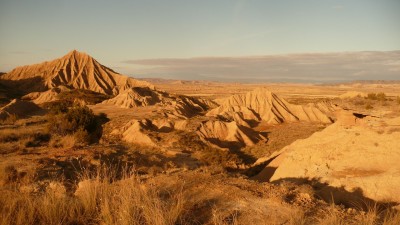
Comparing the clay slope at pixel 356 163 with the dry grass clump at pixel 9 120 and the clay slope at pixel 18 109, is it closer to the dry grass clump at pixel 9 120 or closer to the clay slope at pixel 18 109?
the dry grass clump at pixel 9 120

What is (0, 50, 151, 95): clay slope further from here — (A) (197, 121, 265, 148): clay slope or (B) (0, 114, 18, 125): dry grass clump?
(A) (197, 121, 265, 148): clay slope

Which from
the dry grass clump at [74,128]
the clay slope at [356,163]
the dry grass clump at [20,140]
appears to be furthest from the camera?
the dry grass clump at [74,128]

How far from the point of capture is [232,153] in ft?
77.3

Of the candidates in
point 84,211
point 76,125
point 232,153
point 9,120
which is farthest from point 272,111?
point 84,211

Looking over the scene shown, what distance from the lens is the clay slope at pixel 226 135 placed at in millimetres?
27155

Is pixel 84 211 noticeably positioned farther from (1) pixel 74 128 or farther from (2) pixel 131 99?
(2) pixel 131 99

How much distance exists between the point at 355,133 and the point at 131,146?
14666 millimetres

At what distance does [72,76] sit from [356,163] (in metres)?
66.6

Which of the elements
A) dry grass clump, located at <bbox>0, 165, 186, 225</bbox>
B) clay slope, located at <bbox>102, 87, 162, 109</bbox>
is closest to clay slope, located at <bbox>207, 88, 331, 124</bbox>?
clay slope, located at <bbox>102, 87, 162, 109</bbox>

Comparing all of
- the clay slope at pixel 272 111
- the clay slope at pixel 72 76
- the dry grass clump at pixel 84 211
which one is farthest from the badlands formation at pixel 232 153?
the clay slope at pixel 72 76

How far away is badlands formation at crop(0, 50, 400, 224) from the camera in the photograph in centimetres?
685

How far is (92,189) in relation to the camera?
5.16 metres

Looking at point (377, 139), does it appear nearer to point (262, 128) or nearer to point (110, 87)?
point (262, 128)

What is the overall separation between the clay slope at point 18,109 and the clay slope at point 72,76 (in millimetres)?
23974
